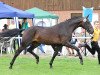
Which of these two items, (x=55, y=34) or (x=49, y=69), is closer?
(x=49, y=69)

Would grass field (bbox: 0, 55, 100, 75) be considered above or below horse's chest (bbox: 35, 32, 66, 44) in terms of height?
below

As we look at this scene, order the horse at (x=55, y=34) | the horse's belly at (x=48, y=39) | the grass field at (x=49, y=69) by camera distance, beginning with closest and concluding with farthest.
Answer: the grass field at (x=49, y=69) → the horse at (x=55, y=34) → the horse's belly at (x=48, y=39)

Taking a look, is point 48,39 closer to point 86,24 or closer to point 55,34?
point 55,34

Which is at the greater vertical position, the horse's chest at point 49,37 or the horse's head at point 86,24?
the horse's head at point 86,24

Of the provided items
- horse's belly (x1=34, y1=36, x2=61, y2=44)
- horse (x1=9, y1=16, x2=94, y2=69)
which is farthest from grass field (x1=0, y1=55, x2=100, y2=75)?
horse's belly (x1=34, y1=36, x2=61, y2=44)

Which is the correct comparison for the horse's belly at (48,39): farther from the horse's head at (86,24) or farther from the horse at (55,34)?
the horse's head at (86,24)

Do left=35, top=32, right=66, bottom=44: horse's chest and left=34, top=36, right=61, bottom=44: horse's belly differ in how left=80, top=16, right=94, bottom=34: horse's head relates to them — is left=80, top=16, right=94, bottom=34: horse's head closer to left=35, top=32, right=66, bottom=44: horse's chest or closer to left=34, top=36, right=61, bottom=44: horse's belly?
left=35, top=32, right=66, bottom=44: horse's chest

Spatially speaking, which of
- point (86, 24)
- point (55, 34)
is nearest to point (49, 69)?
point (55, 34)

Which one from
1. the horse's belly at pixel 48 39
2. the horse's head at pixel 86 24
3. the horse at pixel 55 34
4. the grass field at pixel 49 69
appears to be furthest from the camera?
the horse's head at pixel 86 24

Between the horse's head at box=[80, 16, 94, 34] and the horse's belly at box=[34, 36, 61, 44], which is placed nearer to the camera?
the horse's belly at box=[34, 36, 61, 44]

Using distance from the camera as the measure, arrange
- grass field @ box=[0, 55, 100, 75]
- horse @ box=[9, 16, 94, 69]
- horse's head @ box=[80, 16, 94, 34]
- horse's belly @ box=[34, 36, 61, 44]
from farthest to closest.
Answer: horse's head @ box=[80, 16, 94, 34] < horse's belly @ box=[34, 36, 61, 44] < horse @ box=[9, 16, 94, 69] < grass field @ box=[0, 55, 100, 75]

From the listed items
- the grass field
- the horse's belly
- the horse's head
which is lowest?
the grass field

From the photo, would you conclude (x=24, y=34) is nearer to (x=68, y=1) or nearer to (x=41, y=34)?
(x=41, y=34)

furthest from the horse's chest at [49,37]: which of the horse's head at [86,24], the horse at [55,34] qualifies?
the horse's head at [86,24]
